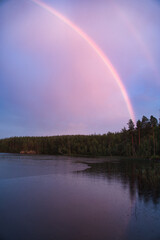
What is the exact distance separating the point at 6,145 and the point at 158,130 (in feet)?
511

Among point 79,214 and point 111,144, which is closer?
point 79,214

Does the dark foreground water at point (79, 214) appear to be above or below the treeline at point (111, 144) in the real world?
below

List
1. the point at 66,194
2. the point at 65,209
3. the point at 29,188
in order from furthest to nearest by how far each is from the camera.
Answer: the point at 29,188
the point at 66,194
the point at 65,209

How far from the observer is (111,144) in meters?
120

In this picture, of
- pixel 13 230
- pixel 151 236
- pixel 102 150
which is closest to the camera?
pixel 151 236

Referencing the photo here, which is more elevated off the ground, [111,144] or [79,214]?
[111,144]

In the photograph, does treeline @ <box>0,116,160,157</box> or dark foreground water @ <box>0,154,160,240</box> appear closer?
dark foreground water @ <box>0,154,160,240</box>

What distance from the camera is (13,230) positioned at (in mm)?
11508

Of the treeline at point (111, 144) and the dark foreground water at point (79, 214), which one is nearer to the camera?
the dark foreground water at point (79, 214)

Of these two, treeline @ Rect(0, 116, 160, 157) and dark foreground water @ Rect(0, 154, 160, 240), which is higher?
treeline @ Rect(0, 116, 160, 157)

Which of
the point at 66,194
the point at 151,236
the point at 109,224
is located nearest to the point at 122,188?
the point at 66,194

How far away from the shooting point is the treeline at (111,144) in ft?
254

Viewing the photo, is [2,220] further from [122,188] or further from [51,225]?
[122,188]

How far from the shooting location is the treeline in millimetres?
77500
